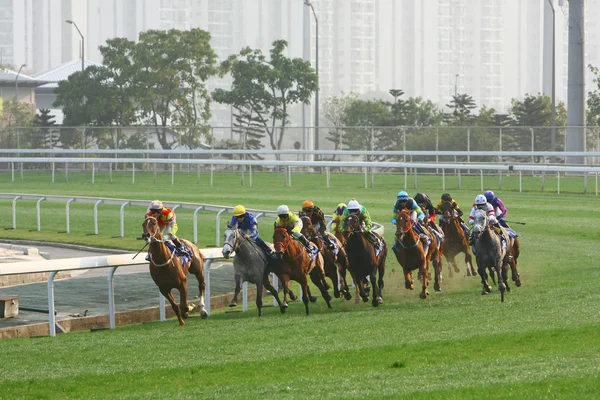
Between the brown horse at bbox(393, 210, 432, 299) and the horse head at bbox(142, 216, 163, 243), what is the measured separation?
334 centimetres

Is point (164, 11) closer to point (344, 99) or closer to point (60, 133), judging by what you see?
point (344, 99)

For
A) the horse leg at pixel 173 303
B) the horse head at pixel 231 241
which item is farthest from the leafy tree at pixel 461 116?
the horse leg at pixel 173 303

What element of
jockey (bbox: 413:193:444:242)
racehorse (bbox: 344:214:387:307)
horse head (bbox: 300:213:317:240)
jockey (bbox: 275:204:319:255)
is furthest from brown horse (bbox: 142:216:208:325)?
jockey (bbox: 413:193:444:242)

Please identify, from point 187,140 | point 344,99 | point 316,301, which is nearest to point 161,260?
point 316,301

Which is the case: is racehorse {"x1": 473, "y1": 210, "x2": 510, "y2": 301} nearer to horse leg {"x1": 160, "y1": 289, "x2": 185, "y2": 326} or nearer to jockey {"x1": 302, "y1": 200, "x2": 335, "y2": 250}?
jockey {"x1": 302, "y1": 200, "x2": 335, "y2": 250}

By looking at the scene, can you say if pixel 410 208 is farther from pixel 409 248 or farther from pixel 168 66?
pixel 168 66

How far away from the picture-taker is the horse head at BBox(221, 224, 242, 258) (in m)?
13.6

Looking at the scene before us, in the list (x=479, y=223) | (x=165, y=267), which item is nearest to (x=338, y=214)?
(x=479, y=223)

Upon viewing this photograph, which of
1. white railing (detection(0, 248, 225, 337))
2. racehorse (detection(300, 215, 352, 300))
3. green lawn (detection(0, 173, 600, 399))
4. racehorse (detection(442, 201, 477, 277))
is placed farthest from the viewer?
racehorse (detection(442, 201, 477, 277))

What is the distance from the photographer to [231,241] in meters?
13.8

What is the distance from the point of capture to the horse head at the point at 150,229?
1297 cm

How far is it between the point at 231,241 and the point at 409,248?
100 inches

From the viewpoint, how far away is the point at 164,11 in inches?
3103

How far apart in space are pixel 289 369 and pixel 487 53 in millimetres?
75146
